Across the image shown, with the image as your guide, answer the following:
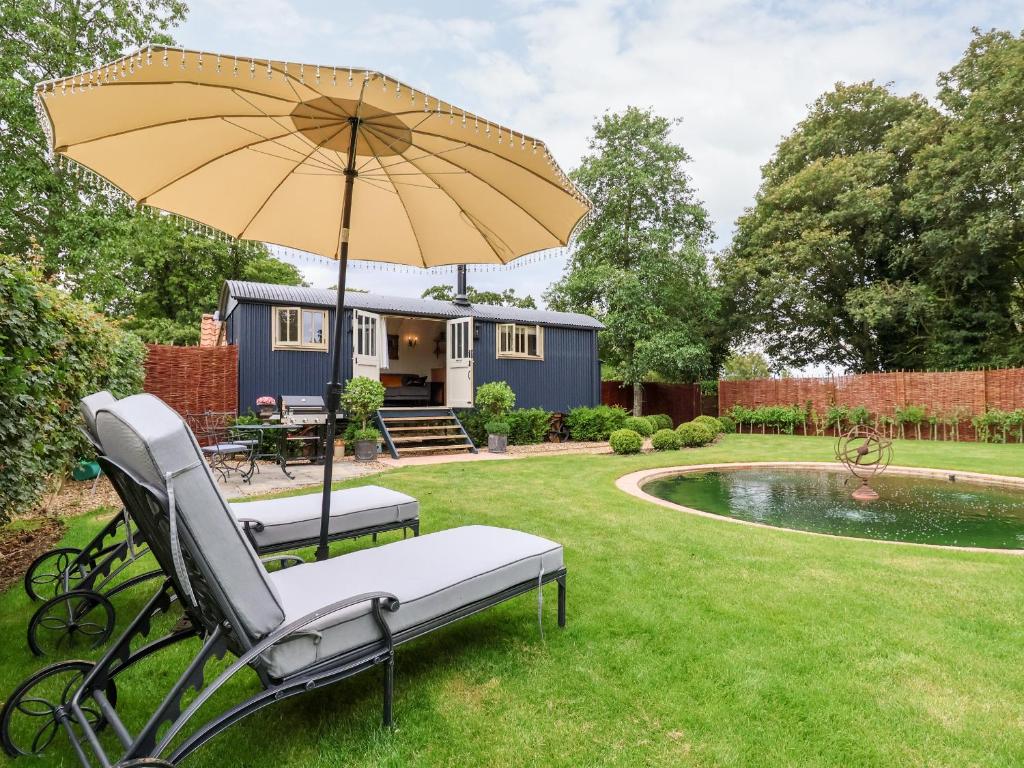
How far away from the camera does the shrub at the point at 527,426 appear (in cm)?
1138

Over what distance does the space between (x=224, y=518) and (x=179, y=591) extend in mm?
484

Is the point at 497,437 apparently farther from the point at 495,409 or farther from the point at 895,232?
the point at 895,232

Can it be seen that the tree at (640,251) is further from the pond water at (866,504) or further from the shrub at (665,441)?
the pond water at (866,504)

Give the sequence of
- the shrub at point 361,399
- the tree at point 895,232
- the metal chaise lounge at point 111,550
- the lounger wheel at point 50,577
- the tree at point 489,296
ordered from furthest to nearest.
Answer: the tree at point 489,296 → the tree at point 895,232 → the shrub at point 361,399 → the lounger wheel at point 50,577 → the metal chaise lounge at point 111,550

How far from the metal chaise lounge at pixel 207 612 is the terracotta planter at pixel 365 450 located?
6500mm

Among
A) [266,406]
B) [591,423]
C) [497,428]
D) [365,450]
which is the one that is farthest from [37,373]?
[591,423]

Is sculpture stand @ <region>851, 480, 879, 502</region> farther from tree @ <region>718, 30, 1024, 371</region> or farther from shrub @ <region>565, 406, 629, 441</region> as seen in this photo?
tree @ <region>718, 30, 1024, 371</region>

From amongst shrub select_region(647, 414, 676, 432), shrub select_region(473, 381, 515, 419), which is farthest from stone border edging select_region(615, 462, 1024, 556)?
shrub select_region(647, 414, 676, 432)

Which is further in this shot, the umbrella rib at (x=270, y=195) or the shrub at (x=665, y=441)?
the shrub at (x=665, y=441)

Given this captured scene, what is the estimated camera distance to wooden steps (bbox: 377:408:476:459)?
31.6ft

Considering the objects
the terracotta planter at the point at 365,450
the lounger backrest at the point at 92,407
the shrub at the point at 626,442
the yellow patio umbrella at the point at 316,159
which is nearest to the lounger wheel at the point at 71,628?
the yellow patio umbrella at the point at 316,159

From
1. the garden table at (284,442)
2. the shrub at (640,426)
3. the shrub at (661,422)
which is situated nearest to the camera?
the garden table at (284,442)

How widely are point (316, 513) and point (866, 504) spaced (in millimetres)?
6079

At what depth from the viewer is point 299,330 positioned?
10.2 m
